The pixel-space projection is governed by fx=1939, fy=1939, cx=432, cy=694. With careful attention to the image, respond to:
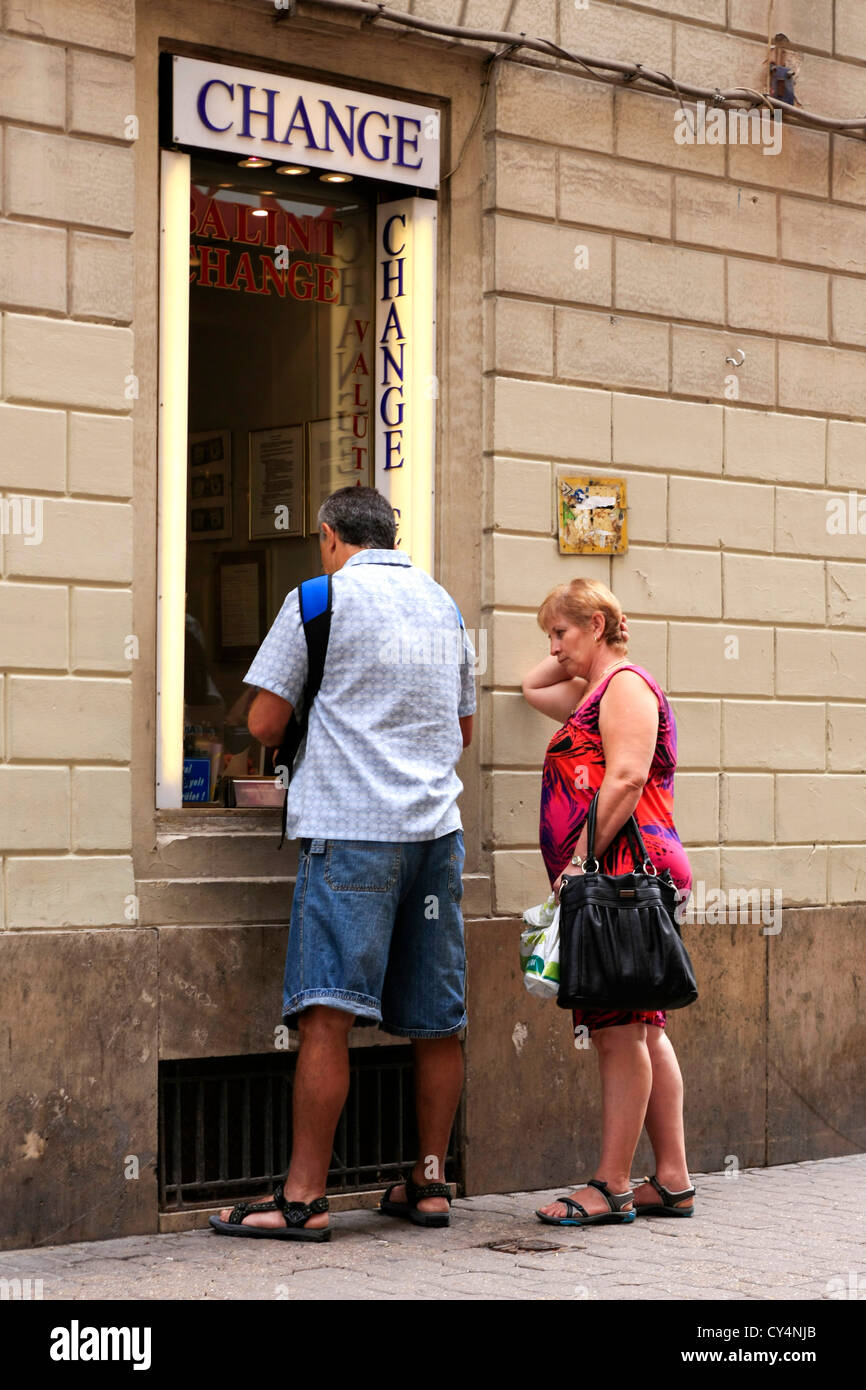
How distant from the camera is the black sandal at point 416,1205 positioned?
6.03 metres

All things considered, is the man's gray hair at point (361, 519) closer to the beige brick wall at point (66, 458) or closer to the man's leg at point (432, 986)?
the beige brick wall at point (66, 458)

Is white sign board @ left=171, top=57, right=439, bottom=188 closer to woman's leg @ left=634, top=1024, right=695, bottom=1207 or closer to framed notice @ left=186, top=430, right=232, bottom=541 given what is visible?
framed notice @ left=186, top=430, right=232, bottom=541

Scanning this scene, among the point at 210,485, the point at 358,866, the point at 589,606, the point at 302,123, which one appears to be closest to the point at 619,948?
the point at 358,866

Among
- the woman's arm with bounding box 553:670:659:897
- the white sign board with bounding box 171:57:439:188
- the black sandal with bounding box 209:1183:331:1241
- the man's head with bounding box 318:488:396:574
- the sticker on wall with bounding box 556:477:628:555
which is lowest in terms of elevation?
the black sandal with bounding box 209:1183:331:1241

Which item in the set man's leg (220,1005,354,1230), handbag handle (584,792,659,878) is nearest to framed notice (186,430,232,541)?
handbag handle (584,792,659,878)

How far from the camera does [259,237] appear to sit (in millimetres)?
6684

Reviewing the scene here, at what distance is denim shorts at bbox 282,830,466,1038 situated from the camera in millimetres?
5672

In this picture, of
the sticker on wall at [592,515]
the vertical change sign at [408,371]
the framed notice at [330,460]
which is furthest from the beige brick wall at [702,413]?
the framed notice at [330,460]

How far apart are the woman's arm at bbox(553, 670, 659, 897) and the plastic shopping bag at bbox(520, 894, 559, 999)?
93mm

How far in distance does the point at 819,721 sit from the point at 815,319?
5.24 ft

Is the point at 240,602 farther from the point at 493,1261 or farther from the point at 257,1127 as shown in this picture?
the point at 493,1261

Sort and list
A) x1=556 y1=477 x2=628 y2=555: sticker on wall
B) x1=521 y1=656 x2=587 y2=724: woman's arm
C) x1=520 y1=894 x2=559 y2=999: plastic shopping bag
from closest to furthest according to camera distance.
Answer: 1. x1=520 y1=894 x2=559 y2=999: plastic shopping bag
2. x1=521 y1=656 x2=587 y2=724: woman's arm
3. x1=556 y1=477 x2=628 y2=555: sticker on wall

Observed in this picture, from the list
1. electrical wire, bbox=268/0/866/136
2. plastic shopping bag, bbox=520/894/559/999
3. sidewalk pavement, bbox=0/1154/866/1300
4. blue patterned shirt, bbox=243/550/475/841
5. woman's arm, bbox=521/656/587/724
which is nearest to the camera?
sidewalk pavement, bbox=0/1154/866/1300

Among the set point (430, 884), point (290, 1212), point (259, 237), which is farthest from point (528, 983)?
point (259, 237)
